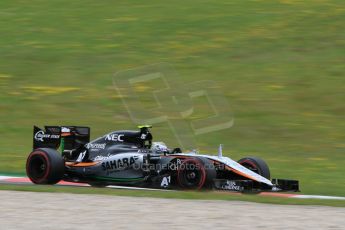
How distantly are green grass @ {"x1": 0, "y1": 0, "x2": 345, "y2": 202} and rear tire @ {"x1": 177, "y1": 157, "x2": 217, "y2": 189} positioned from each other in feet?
11.0

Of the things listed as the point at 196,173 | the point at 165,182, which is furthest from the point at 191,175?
the point at 165,182

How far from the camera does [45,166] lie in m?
13.9

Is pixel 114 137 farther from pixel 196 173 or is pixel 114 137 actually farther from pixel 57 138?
pixel 196 173

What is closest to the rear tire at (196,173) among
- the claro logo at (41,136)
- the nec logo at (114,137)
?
the nec logo at (114,137)

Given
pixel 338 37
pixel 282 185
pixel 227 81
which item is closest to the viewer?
pixel 282 185

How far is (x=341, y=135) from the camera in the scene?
22.8 metres

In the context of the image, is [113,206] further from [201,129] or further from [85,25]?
[85,25]

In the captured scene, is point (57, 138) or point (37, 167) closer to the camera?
point (37, 167)

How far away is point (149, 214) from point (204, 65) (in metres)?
19.2

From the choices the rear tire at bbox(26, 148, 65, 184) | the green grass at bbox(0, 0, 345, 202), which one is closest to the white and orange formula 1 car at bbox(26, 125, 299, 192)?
the rear tire at bbox(26, 148, 65, 184)

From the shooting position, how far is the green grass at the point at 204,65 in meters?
22.3

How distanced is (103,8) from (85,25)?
2347 millimetres

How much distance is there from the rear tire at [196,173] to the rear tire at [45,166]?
2.17 m

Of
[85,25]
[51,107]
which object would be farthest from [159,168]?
[85,25]
